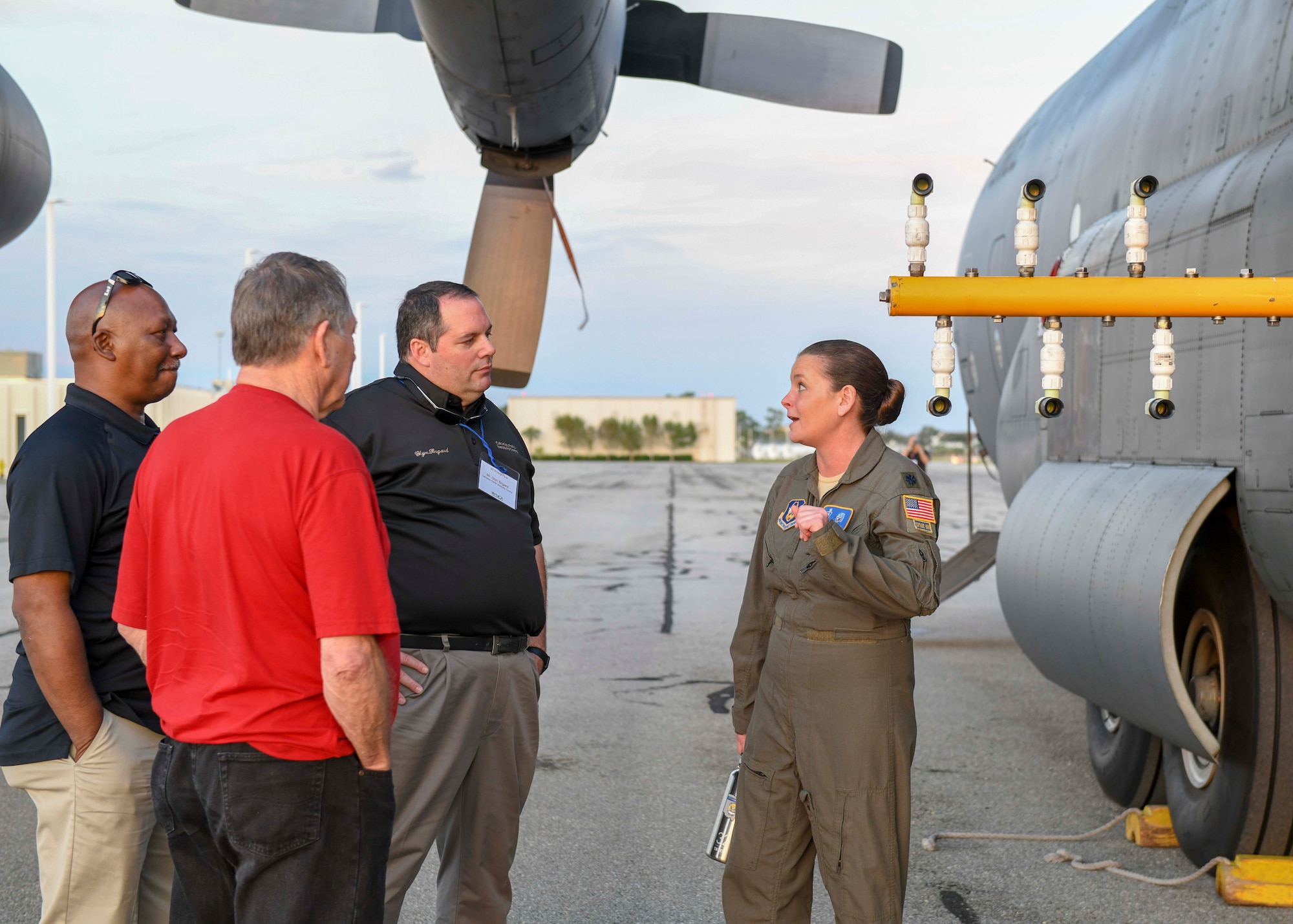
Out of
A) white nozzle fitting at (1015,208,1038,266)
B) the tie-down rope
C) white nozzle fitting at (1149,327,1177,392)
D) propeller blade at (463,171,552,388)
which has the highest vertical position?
propeller blade at (463,171,552,388)

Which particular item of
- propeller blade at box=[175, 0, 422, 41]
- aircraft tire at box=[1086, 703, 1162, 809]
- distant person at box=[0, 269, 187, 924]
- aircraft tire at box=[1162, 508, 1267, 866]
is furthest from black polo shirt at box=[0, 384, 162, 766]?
propeller blade at box=[175, 0, 422, 41]

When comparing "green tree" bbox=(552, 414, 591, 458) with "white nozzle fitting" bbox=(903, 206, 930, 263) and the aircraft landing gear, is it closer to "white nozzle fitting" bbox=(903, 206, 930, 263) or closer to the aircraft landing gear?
the aircraft landing gear

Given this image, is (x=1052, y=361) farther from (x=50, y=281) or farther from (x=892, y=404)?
(x=50, y=281)

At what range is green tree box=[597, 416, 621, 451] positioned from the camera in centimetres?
9362

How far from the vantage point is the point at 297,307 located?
81.7 inches

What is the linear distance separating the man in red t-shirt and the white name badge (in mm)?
941

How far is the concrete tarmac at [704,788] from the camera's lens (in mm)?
3979

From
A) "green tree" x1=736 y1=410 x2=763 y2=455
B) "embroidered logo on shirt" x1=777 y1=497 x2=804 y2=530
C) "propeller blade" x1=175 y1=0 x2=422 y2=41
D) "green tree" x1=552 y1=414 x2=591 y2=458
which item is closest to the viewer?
"embroidered logo on shirt" x1=777 y1=497 x2=804 y2=530

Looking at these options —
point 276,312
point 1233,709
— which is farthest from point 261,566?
point 1233,709

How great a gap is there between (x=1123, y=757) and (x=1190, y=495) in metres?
1.68

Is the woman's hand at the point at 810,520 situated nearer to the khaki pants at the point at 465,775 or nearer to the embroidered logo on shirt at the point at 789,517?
the embroidered logo on shirt at the point at 789,517

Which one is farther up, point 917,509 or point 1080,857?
point 917,509

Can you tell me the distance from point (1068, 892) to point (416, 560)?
2.86 metres

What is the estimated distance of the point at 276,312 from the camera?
6.79ft
